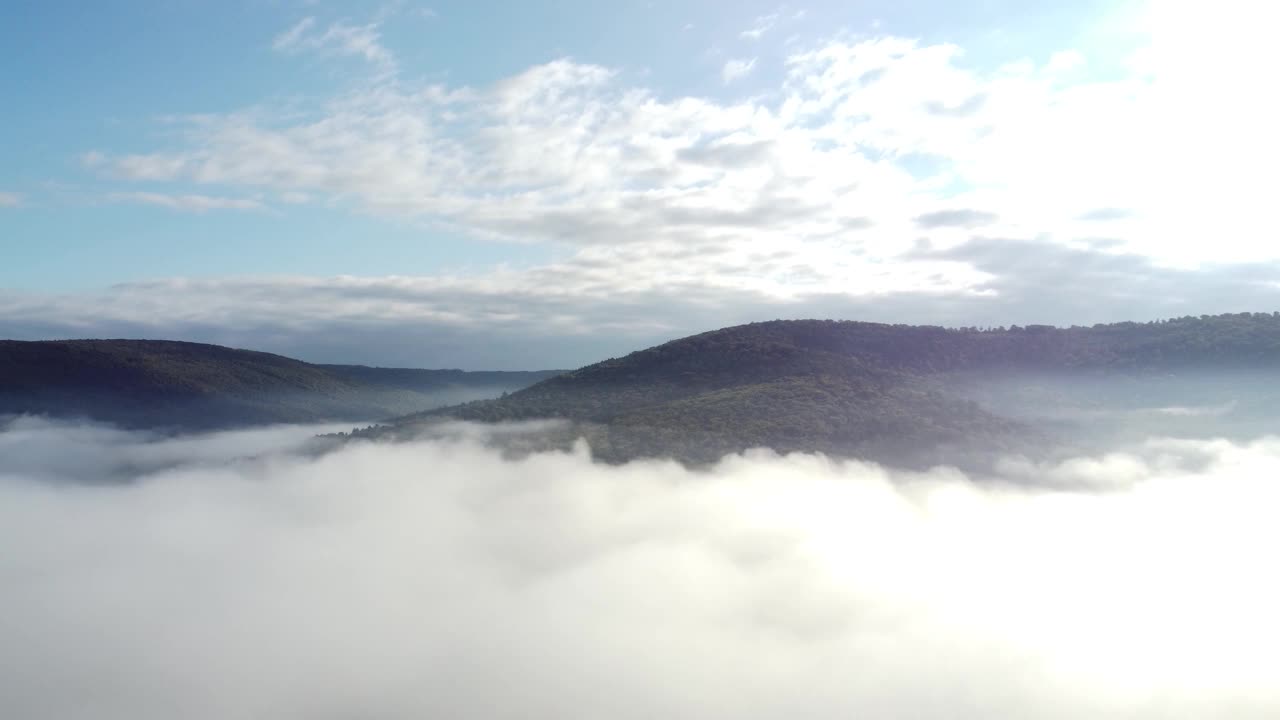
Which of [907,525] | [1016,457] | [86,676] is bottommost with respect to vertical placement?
[86,676]

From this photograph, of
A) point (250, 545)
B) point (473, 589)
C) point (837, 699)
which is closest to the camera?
point (837, 699)

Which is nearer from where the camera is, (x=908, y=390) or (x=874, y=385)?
(x=908, y=390)

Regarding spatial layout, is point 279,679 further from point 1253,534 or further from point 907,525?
point 1253,534

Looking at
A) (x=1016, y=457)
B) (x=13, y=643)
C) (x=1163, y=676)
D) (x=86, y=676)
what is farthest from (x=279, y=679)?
(x=1163, y=676)

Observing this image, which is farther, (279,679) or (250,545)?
(250,545)

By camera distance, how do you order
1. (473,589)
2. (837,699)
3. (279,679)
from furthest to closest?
(473,589), (279,679), (837,699)

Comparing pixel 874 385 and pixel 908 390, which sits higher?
pixel 874 385

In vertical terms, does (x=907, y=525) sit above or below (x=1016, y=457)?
below
